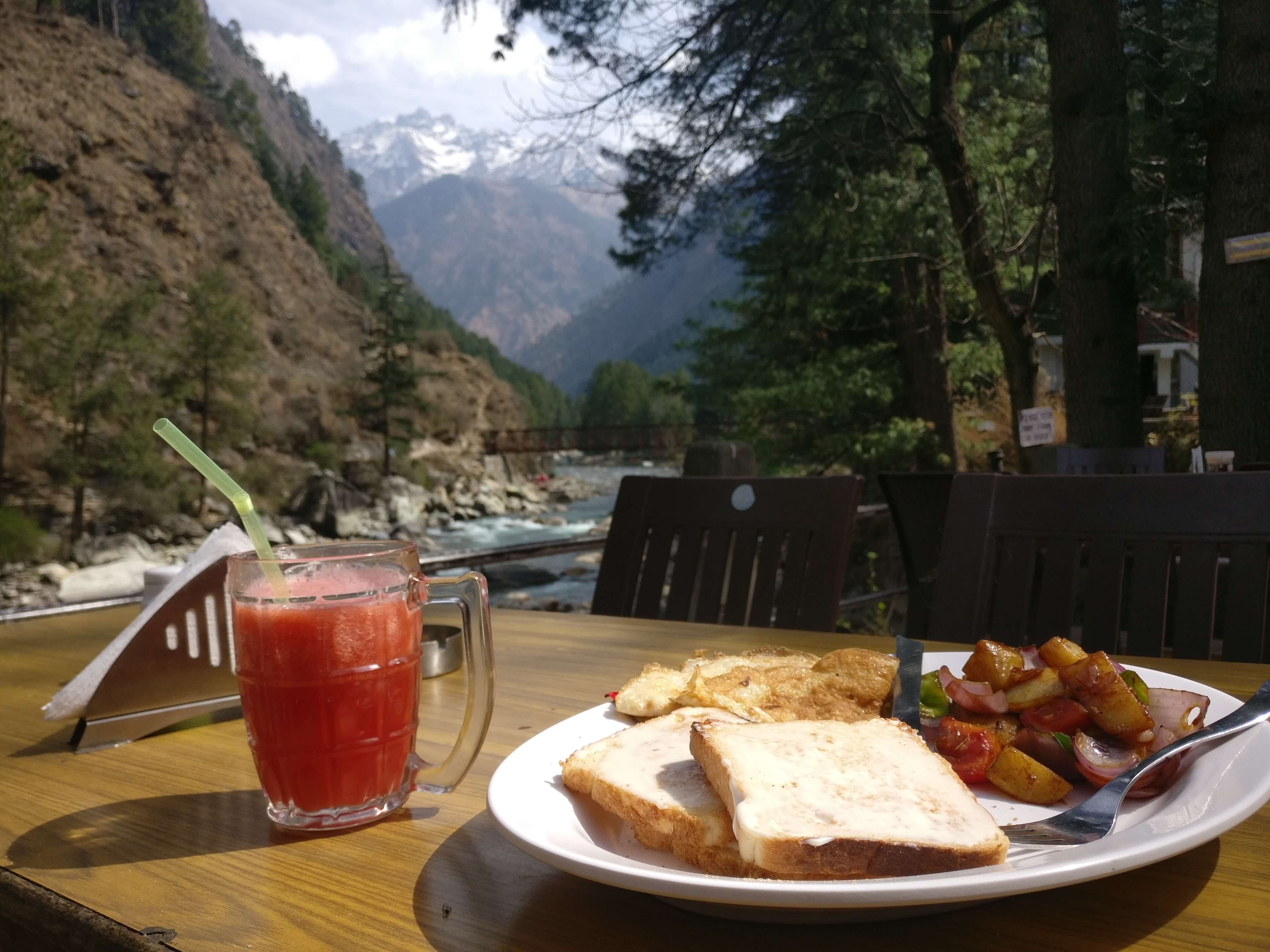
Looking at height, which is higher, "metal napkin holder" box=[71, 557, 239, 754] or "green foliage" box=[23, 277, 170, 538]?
"green foliage" box=[23, 277, 170, 538]

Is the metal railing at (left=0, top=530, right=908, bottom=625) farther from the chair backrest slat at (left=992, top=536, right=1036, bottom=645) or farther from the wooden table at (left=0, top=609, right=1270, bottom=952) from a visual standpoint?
the wooden table at (left=0, top=609, right=1270, bottom=952)

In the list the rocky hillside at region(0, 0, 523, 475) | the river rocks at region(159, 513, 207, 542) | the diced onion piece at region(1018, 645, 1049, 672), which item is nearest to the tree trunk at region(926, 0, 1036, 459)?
the diced onion piece at region(1018, 645, 1049, 672)

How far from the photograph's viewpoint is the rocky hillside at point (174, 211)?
72.7 ft

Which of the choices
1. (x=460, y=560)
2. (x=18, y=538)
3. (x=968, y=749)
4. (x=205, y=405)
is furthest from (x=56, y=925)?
(x=205, y=405)

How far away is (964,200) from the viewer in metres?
5.29

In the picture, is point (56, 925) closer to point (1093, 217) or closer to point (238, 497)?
point (238, 497)

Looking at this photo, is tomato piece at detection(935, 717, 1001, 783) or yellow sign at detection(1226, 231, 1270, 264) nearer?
tomato piece at detection(935, 717, 1001, 783)

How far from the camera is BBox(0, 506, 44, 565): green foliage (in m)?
14.0

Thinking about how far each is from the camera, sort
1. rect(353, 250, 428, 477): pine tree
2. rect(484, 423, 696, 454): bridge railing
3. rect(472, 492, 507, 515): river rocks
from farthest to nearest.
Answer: rect(353, 250, 428, 477): pine tree → rect(472, 492, 507, 515): river rocks → rect(484, 423, 696, 454): bridge railing

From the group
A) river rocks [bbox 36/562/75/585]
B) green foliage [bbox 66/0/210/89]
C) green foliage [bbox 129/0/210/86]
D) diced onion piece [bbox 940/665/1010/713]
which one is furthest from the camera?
green foliage [bbox 129/0/210/86]

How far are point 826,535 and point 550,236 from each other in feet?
370

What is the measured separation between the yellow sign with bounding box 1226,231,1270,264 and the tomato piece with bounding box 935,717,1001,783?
12.3ft

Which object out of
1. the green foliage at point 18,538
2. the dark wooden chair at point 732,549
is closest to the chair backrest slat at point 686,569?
the dark wooden chair at point 732,549

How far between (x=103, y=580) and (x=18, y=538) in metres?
1.47
